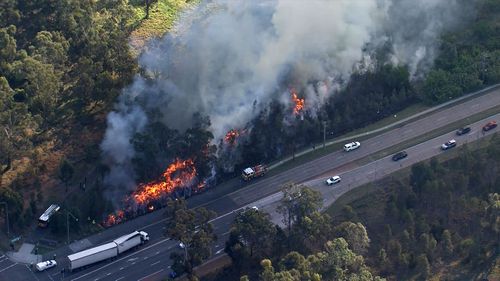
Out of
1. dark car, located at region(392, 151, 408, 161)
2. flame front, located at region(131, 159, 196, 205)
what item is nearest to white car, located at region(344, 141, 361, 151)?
dark car, located at region(392, 151, 408, 161)

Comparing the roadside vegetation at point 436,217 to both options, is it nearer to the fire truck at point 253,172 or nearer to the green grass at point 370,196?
the green grass at point 370,196

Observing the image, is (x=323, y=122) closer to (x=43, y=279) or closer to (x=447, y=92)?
(x=447, y=92)

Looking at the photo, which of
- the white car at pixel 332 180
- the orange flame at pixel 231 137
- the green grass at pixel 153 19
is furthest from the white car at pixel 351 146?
the green grass at pixel 153 19

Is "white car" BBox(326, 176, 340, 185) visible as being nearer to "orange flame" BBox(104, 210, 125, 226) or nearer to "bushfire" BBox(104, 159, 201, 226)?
"bushfire" BBox(104, 159, 201, 226)

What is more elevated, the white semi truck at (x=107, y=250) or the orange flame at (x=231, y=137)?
the orange flame at (x=231, y=137)

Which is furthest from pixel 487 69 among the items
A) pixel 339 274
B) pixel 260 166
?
pixel 339 274

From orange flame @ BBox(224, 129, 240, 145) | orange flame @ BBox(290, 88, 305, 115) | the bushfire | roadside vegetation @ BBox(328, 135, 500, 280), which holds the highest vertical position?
orange flame @ BBox(290, 88, 305, 115)
